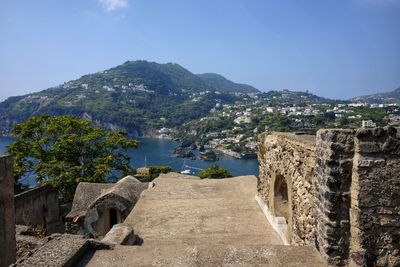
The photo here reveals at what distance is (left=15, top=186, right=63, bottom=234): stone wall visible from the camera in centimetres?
1759

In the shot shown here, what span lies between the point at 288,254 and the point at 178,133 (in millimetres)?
157104

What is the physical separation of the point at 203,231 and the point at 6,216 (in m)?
4.81

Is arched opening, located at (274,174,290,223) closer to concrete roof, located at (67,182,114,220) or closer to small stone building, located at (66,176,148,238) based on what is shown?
small stone building, located at (66,176,148,238)

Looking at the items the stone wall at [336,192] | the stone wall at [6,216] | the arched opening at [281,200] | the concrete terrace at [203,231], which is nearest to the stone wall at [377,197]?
the stone wall at [336,192]

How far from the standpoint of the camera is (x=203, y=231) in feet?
28.8

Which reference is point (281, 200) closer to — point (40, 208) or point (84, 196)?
point (84, 196)

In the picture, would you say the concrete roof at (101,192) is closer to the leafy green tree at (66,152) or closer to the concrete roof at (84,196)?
the concrete roof at (84,196)

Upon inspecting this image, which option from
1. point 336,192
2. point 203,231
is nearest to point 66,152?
point 203,231

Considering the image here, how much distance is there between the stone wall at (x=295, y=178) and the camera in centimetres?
617

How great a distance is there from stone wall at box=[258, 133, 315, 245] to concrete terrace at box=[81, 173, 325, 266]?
1.73ft

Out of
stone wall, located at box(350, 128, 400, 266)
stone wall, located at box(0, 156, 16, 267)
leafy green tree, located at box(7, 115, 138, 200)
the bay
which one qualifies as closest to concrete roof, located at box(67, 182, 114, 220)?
leafy green tree, located at box(7, 115, 138, 200)

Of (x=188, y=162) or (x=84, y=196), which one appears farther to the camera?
(x=188, y=162)

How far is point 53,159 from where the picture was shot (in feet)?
81.3

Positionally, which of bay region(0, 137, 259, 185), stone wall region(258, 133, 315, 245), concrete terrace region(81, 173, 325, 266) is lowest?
bay region(0, 137, 259, 185)
